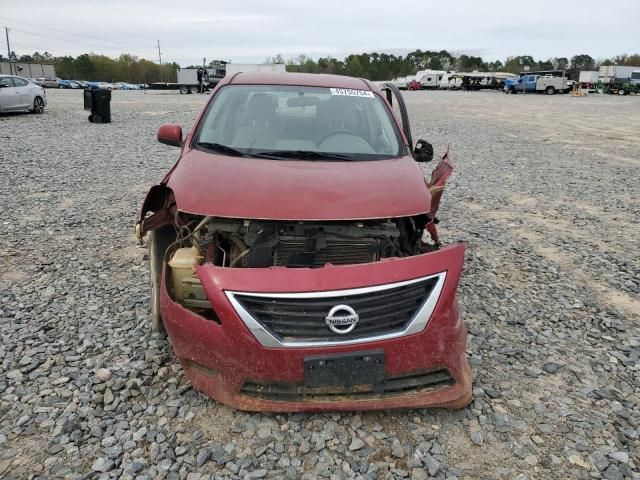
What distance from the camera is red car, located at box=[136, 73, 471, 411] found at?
2.40 m

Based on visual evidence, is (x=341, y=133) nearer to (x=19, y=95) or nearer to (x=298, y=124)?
(x=298, y=124)

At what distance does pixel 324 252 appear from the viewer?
291 centimetres

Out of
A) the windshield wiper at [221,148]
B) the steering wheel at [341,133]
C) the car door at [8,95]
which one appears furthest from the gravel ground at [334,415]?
the car door at [8,95]

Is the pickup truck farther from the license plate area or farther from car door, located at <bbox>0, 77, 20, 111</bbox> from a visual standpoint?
the license plate area

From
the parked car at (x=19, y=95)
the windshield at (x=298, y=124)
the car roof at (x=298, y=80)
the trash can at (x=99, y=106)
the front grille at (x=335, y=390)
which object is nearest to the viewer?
the front grille at (x=335, y=390)

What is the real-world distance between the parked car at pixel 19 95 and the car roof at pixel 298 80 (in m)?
15.5

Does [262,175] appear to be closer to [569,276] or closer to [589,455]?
[589,455]

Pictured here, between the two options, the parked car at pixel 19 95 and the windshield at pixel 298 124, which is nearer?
the windshield at pixel 298 124

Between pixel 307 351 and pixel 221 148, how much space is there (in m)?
1.82

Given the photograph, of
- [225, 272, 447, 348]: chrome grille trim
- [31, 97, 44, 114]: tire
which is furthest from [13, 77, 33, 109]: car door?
[225, 272, 447, 348]: chrome grille trim

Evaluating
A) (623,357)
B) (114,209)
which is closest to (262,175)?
(623,357)

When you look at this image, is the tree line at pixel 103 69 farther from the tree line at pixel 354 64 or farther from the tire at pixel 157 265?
the tire at pixel 157 265

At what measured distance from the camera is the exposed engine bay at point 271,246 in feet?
9.22

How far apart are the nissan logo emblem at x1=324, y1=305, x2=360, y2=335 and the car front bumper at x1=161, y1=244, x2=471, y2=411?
3.3 inches
